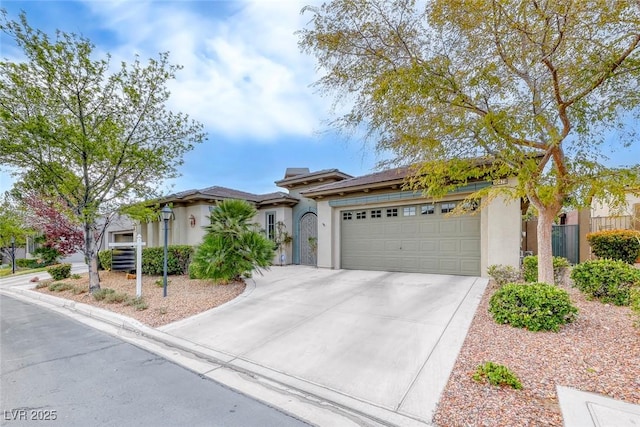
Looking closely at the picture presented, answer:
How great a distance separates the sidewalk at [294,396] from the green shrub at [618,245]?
909 centimetres

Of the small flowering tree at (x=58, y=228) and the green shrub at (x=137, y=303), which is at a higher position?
the small flowering tree at (x=58, y=228)

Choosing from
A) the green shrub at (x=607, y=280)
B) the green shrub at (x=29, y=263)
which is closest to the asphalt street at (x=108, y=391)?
the green shrub at (x=607, y=280)

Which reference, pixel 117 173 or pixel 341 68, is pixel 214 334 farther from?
pixel 117 173

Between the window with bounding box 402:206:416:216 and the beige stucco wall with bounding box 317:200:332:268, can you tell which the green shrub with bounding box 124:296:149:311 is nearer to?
the beige stucco wall with bounding box 317:200:332:268

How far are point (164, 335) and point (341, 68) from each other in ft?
20.6

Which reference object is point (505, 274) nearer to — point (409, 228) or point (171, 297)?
point (409, 228)

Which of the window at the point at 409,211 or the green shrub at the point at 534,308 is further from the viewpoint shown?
the window at the point at 409,211

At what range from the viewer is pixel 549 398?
2959 mm

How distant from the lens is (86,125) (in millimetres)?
8164

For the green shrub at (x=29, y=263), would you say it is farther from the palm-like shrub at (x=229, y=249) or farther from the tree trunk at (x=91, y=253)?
the palm-like shrub at (x=229, y=249)

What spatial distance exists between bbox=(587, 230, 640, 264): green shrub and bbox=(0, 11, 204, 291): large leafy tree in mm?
13607

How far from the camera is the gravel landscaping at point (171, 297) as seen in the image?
6285 millimetres

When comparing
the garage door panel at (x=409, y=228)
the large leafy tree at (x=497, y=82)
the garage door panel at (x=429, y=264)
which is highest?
the large leafy tree at (x=497, y=82)

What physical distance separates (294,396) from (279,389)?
0.80ft
